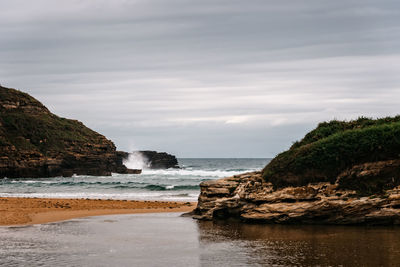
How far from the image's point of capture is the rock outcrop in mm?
141750

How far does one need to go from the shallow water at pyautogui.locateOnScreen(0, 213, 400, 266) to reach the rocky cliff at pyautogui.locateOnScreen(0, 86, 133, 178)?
65.3 meters

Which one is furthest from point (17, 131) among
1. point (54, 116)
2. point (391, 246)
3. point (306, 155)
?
point (391, 246)

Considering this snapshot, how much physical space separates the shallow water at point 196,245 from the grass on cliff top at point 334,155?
7.90ft

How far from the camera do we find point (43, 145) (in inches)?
3521

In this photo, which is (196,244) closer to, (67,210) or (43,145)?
(67,210)

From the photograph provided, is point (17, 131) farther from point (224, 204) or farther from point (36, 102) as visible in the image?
point (224, 204)

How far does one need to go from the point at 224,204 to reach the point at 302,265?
8706 millimetres

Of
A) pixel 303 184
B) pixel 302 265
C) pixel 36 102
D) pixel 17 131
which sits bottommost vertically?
pixel 302 265

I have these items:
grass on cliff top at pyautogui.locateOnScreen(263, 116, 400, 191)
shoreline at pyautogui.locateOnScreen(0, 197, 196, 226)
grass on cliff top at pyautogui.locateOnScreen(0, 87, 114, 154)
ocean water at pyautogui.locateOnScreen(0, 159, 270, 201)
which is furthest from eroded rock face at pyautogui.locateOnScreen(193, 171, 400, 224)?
grass on cliff top at pyautogui.locateOnScreen(0, 87, 114, 154)

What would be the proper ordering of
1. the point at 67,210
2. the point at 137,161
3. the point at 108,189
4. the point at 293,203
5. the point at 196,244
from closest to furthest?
the point at 196,244 → the point at 293,203 → the point at 67,210 → the point at 108,189 → the point at 137,161

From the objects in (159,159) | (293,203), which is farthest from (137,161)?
(293,203)

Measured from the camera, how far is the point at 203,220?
20750 mm

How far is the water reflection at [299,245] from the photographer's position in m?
12.3

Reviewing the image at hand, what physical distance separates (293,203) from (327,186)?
1489 millimetres
